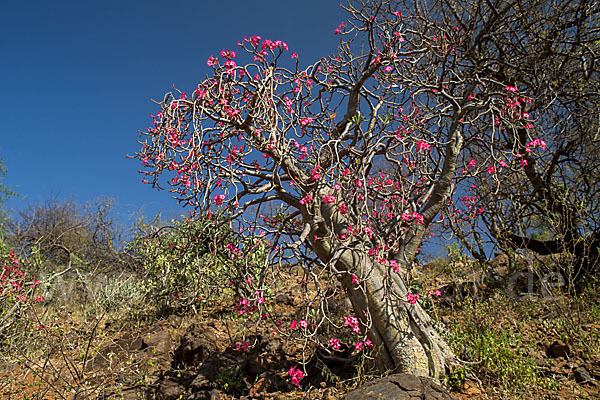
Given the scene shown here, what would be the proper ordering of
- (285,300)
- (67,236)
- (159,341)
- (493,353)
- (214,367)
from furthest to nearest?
(67,236) < (285,300) < (159,341) < (214,367) < (493,353)

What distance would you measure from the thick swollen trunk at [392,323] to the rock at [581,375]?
135 centimetres

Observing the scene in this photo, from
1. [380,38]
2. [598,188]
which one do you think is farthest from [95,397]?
[598,188]

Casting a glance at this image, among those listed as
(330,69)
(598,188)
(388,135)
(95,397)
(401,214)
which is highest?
(330,69)

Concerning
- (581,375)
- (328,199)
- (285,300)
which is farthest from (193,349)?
(581,375)

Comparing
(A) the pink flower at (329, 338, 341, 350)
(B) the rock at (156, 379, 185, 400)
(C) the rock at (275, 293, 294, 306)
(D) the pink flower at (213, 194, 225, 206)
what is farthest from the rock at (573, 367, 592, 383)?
(C) the rock at (275, 293, 294, 306)

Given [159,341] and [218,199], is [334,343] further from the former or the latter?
[159,341]

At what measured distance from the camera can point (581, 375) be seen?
13.8 feet

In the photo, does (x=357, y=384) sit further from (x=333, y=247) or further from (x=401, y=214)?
(x=401, y=214)

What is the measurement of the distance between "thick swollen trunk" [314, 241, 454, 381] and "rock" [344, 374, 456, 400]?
64cm

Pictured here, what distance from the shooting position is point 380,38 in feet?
17.6

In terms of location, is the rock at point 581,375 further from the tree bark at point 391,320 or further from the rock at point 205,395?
the rock at point 205,395

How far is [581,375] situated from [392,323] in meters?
2.14

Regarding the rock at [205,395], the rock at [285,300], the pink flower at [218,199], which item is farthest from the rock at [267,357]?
the pink flower at [218,199]

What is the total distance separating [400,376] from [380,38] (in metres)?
4.31
